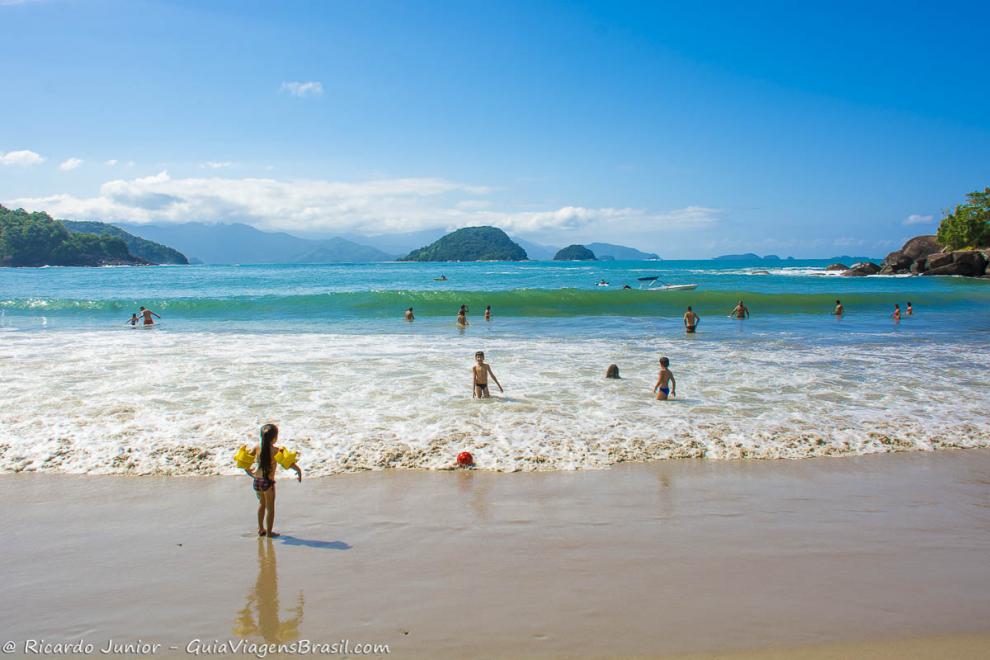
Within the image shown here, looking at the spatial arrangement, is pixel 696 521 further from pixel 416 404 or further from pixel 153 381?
pixel 153 381

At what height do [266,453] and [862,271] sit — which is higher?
[862,271]

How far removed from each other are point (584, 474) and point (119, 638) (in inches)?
217

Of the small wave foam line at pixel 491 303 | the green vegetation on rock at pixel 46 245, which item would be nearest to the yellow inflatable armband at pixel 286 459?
the small wave foam line at pixel 491 303

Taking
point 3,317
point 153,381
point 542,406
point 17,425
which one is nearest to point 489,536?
point 542,406

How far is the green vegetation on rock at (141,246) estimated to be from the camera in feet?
588

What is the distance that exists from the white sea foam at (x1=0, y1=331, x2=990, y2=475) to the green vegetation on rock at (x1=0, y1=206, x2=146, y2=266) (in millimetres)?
133696

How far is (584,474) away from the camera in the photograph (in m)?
8.25

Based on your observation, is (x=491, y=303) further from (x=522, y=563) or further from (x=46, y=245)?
(x=46, y=245)

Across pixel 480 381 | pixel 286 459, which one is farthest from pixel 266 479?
pixel 480 381

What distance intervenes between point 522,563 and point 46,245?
156 metres

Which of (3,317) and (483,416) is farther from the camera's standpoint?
(3,317)

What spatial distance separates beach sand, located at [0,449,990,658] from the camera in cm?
447

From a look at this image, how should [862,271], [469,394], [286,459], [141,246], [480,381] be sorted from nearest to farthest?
[286,459], [480,381], [469,394], [862,271], [141,246]

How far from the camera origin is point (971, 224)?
68.0 meters
